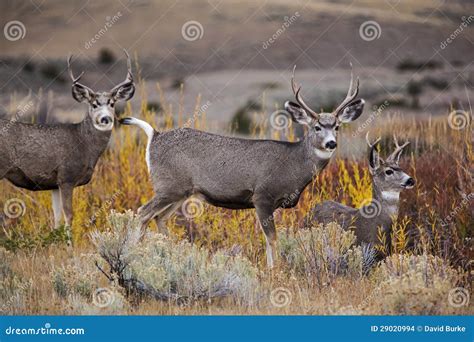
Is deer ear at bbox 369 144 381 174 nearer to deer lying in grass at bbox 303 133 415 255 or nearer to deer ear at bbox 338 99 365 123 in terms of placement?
deer lying in grass at bbox 303 133 415 255

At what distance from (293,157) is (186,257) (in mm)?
1790

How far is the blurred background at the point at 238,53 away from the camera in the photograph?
13.5 metres

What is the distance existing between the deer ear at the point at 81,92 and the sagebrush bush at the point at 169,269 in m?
1.95

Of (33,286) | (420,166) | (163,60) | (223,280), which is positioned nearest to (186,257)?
(223,280)

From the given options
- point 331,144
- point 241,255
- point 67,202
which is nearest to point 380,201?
point 331,144

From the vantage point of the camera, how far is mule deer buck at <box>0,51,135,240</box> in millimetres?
12250

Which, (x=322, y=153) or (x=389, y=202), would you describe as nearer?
(x=389, y=202)

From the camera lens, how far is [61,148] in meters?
12.5

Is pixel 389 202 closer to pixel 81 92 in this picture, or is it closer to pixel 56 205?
pixel 81 92

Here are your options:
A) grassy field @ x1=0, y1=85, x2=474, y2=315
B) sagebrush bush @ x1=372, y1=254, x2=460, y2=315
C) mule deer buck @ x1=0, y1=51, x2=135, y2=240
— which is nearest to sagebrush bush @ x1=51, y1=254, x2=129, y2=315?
grassy field @ x1=0, y1=85, x2=474, y2=315

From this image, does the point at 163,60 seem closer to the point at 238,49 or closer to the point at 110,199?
the point at 238,49

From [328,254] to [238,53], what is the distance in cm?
610

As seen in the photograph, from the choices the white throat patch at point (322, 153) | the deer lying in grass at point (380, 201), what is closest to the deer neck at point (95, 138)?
the white throat patch at point (322, 153)

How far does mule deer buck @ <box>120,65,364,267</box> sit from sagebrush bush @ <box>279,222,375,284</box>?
0.45 m
